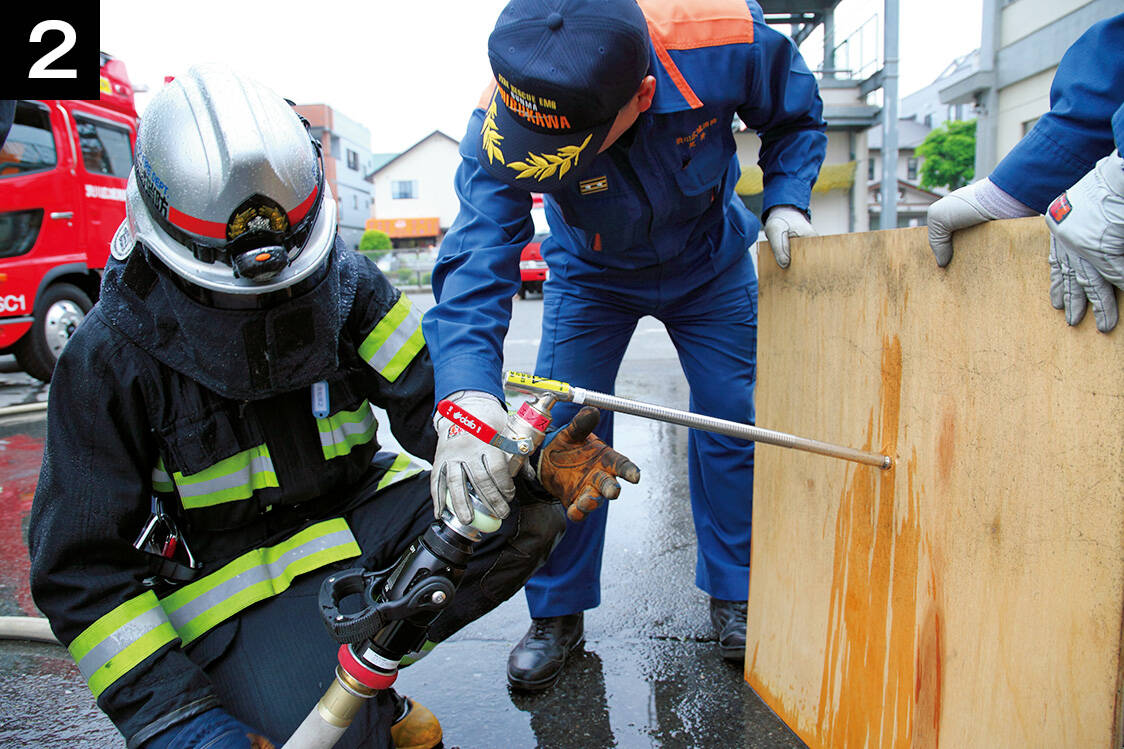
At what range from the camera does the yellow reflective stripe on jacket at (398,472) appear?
1858mm

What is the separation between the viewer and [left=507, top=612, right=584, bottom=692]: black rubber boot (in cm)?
205

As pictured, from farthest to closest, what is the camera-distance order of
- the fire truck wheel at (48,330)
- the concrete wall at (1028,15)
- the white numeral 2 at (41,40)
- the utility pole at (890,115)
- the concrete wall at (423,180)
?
the concrete wall at (423,180)
the concrete wall at (1028,15)
the utility pole at (890,115)
the fire truck wheel at (48,330)
the white numeral 2 at (41,40)

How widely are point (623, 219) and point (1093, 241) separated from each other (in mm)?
1067

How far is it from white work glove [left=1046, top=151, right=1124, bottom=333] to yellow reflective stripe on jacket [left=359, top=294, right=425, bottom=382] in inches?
49.7

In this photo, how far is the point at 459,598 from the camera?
1.70m

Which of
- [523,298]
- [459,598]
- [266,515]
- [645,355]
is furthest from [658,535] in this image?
[523,298]

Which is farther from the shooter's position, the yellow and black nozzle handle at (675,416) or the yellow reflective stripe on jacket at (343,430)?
the yellow reflective stripe on jacket at (343,430)

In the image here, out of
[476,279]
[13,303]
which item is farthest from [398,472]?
[13,303]

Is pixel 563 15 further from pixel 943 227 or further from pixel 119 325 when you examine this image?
pixel 119 325

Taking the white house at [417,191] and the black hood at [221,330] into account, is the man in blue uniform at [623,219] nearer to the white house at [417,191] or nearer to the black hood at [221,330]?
the black hood at [221,330]

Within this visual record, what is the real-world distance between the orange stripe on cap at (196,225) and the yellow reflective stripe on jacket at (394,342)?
0.43 m

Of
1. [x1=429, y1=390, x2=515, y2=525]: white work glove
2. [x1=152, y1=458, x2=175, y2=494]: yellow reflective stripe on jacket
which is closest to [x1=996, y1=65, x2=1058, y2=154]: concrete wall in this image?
[x1=429, y1=390, x2=515, y2=525]: white work glove

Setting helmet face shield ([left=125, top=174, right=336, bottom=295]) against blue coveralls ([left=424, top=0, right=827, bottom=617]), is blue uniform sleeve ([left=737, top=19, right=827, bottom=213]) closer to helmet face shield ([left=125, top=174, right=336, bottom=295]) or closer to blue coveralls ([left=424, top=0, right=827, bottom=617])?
blue coveralls ([left=424, top=0, right=827, bottom=617])

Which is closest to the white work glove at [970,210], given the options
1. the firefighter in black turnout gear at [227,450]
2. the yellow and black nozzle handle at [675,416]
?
the yellow and black nozzle handle at [675,416]
